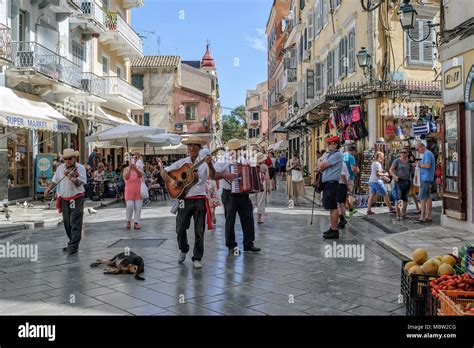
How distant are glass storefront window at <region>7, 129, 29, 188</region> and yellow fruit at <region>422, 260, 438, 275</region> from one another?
15.1 meters

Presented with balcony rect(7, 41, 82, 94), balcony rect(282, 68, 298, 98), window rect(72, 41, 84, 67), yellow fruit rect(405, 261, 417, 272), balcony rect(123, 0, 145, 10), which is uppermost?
balcony rect(123, 0, 145, 10)

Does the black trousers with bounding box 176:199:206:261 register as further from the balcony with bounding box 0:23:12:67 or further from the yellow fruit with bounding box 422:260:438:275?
the balcony with bounding box 0:23:12:67

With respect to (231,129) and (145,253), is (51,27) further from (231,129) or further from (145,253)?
(231,129)

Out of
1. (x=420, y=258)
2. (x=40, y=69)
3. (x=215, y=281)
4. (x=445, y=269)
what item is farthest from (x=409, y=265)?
(x=40, y=69)

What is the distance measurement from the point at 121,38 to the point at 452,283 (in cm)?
2574

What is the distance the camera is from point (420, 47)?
16844 mm

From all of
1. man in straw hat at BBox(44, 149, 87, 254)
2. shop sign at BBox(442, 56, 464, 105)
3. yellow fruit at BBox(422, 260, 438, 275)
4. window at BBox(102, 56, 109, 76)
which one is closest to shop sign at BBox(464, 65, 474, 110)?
shop sign at BBox(442, 56, 464, 105)

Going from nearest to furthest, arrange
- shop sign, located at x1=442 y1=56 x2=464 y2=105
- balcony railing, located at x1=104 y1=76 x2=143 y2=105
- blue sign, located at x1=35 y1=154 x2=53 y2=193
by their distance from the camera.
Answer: shop sign, located at x1=442 y1=56 x2=464 y2=105 → blue sign, located at x1=35 y1=154 x2=53 y2=193 → balcony railing, located at x1=104 y1=76 x2=143 y2=105

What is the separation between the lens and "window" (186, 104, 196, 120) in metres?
51.7

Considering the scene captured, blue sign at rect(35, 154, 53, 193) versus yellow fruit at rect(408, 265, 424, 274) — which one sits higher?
blue sign at rect(35, 154, 53, 193)

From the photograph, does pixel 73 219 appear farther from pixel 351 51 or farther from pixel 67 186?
pixel 351 51
